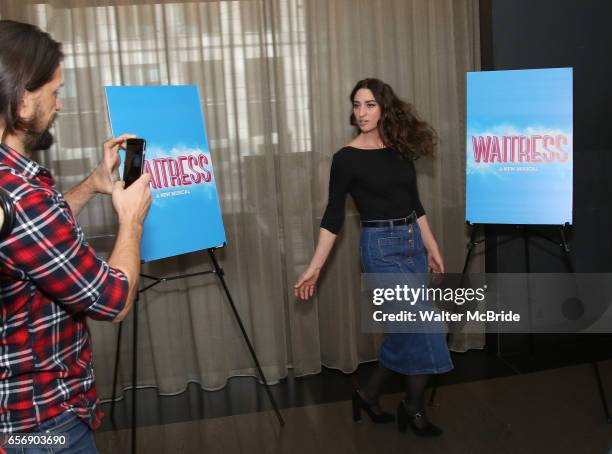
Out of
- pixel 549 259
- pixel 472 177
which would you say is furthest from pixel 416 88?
pixel 549 259

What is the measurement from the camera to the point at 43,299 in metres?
1.15

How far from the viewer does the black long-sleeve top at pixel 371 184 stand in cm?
274

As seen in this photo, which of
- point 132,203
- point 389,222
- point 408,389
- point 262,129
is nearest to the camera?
point 132,203

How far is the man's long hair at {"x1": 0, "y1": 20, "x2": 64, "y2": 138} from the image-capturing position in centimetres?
110

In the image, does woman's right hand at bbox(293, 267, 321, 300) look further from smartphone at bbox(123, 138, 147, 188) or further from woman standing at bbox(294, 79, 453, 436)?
smartphone at bbox(123, 138, 147, 188)

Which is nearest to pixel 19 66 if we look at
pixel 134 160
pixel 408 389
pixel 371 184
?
pixel 134 160

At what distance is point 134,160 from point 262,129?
1.82m

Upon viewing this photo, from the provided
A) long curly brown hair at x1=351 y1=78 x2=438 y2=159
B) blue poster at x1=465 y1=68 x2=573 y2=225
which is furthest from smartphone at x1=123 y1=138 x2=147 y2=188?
blue poster at x1=465 y1=68 x2=573 y2=225

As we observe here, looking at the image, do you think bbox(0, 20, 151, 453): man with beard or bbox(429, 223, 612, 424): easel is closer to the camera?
bbox(0, 20, 151, 453): man with beard

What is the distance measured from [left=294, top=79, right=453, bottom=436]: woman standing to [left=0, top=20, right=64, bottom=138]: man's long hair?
1755 mm

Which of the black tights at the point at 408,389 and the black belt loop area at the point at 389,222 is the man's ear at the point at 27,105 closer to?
the black belt loop area at the point at 389,222

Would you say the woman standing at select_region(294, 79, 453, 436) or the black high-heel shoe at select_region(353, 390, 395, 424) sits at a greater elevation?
the woman standing at select_region(294, 79, 453, 436)

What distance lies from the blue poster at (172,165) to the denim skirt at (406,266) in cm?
71

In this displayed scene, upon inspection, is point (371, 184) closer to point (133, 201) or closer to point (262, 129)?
point (262, 129)
